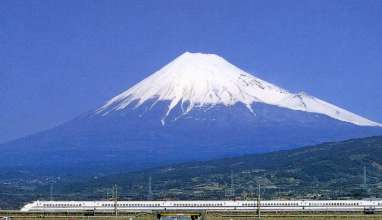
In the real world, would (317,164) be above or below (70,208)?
Result: above

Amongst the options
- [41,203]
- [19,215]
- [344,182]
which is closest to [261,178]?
[344,182]

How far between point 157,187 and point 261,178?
17674mm

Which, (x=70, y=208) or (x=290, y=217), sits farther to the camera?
(x=70, y=208)

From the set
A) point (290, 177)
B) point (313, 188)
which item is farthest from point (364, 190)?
point (290, 177)

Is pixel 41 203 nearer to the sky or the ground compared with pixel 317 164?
nearer to the ground

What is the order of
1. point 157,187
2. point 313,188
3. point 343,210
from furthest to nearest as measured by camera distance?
point 157,187 → point 313,188 → point 343,210

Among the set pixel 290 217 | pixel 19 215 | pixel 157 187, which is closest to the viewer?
pixel 290 217

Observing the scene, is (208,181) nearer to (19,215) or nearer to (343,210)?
(343,210)

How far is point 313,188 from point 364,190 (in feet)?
55.8

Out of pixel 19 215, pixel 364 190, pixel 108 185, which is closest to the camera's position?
pixel 19 215

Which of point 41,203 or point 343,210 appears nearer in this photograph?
point 343,210

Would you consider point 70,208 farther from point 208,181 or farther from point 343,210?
point 208,181

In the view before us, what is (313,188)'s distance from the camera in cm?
16650

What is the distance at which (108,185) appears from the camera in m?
198
